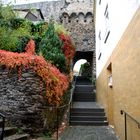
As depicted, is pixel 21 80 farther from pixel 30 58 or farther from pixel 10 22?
pixel 10 22

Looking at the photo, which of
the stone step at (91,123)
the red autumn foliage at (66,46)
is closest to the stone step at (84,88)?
the red autumn foliage at (66,46)

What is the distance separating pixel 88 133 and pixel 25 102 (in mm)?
2443

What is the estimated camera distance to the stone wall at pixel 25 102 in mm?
8555

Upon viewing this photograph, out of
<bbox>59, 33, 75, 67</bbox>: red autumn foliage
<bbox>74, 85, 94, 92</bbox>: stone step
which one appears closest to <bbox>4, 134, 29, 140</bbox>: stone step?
<bbox>59, 33, 75, 67</bbox>: red autumn foliage

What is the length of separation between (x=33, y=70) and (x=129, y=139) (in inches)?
137

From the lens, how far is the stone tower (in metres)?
25.6

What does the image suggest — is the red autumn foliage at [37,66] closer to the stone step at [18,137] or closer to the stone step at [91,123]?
the stone step at [18,137]

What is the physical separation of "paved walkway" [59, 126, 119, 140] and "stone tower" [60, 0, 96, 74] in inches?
565

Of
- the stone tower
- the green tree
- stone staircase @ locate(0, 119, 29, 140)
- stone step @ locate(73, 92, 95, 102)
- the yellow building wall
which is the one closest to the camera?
the yellow building wall

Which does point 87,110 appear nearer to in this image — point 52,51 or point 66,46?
point 52,51

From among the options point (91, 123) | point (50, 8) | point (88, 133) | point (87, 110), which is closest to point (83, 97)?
point (87, 110)

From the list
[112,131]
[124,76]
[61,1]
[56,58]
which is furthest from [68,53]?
[61,1]

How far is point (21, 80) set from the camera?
28.8 feet

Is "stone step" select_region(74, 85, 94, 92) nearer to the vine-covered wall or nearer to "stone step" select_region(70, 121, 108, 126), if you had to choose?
"stone step" select_region(70, 121, 108, 126)
